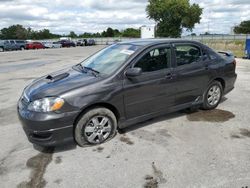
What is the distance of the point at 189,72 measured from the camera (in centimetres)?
538

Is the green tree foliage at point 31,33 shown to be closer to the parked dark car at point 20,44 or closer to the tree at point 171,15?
the tree at point 171,15

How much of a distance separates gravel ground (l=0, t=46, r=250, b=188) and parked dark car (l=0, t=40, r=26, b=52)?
3633 cm

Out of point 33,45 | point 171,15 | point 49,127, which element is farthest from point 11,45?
point 49,127

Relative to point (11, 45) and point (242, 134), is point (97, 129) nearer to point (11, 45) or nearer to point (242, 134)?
point (242, 134)

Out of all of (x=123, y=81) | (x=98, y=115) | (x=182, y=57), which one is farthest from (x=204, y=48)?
(x=98, y=115)

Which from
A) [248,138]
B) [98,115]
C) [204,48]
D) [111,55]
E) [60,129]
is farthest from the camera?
[204,48]

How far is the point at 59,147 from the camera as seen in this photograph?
14.6 feet

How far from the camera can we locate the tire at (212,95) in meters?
5.94

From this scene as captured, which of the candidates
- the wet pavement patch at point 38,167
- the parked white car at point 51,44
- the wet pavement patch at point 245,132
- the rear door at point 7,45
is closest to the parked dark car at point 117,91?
the wet pavement patch at point 38,167

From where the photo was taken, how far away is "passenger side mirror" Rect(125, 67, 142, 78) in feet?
14.5

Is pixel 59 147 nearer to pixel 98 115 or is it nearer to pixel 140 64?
pixel 98 115

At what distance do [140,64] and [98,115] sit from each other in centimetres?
116

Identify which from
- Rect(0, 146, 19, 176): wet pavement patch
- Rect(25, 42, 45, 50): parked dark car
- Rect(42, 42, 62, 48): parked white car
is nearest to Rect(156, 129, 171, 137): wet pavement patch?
Rect(0, 146, 19, 176): wet pavement patch

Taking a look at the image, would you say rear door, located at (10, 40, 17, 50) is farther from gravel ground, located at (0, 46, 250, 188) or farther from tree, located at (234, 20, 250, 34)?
tree, located at (234, 20, 250, 34)
